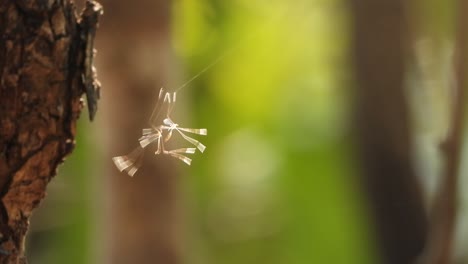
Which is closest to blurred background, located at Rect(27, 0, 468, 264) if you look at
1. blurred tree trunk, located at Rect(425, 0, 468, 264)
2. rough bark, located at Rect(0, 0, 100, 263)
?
blurred tree trunk, located at Rect(425, 0, 468, 264)

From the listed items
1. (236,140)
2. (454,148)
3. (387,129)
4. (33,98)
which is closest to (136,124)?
(454,148)

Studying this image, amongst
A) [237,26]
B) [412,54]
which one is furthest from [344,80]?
[237,26]

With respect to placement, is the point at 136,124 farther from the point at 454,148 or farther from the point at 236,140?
the point at 236,140

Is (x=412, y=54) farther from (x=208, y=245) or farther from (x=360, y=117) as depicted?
(x=208, y=245)

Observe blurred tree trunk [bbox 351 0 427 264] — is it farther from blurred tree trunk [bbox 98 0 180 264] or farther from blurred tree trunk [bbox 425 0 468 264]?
blurred tree trunk [bbox 425 0 468 264]

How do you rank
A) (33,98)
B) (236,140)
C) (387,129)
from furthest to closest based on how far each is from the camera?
(236,140)
(387,129)
(33,98)

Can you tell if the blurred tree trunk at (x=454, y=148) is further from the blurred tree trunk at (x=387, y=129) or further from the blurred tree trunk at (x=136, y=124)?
the blurred tree trunk at (x=387, y=129)
